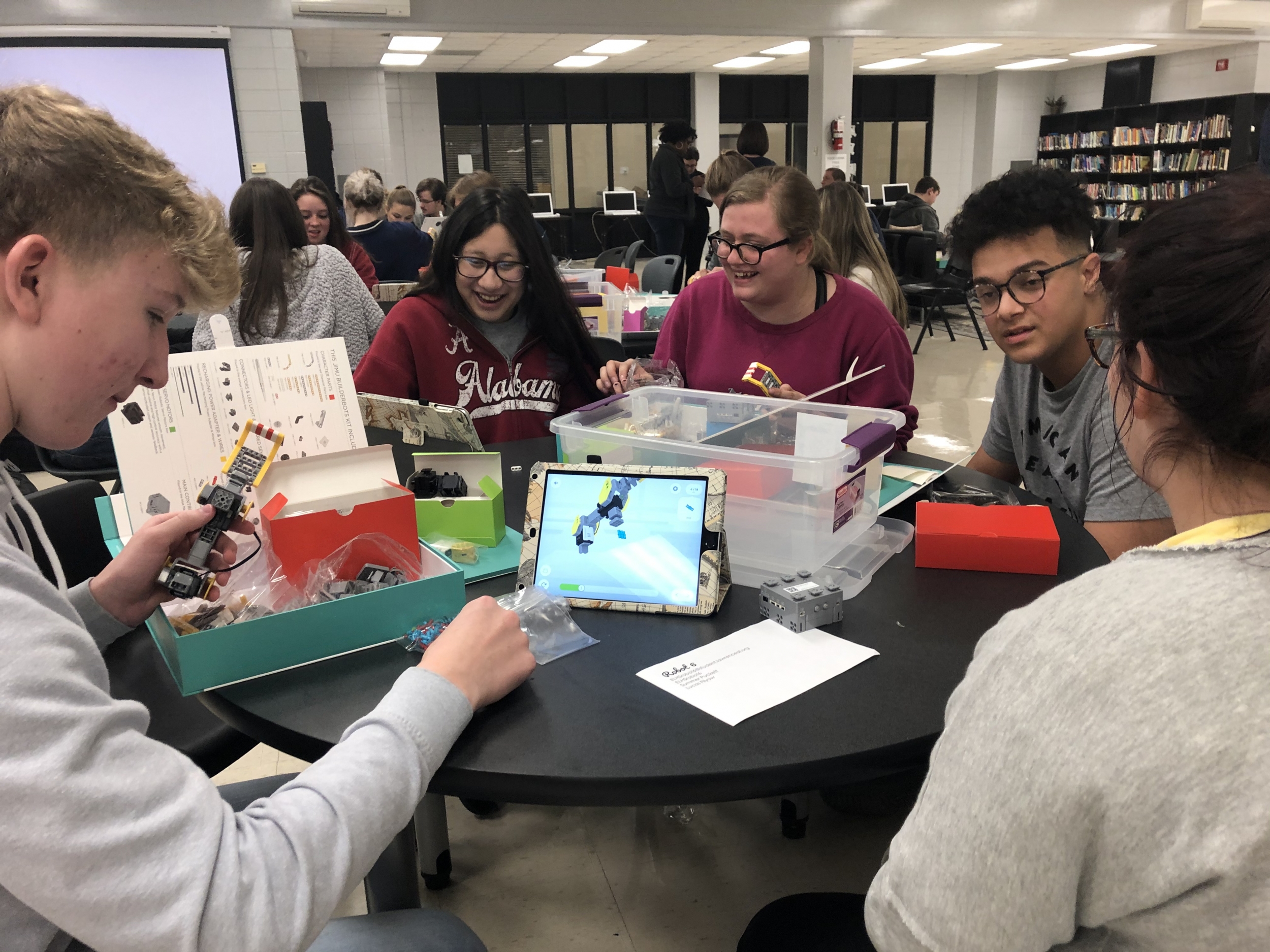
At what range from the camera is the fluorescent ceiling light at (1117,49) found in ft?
37.1

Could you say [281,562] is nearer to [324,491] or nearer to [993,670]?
[324,491]

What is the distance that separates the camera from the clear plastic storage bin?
1.33 meters

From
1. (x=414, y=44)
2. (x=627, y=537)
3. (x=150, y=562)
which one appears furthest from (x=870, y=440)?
(x=414, y=44)

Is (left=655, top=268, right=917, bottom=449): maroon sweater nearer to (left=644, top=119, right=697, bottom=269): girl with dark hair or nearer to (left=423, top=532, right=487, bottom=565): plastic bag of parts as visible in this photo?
(left=423, top=532, right=487, bottom=565): plastic bag of parts

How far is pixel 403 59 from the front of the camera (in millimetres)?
11867

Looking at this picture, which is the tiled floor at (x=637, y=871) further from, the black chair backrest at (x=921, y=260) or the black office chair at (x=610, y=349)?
the black chair backrest at (x=921, y=260)

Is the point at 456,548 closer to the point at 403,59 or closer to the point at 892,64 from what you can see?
the point at 403,59

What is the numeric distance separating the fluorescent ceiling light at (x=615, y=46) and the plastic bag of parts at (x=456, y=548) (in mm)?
10486

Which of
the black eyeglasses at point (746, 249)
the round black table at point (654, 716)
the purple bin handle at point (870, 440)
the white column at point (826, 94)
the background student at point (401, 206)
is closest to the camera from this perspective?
the round black table at point (654, 716)

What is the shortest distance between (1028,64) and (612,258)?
9934mm

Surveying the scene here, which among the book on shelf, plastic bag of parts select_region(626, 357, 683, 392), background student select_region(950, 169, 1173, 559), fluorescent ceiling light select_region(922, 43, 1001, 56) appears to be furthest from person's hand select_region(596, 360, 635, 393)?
the book on shelf

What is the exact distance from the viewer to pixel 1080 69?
46.4 feet

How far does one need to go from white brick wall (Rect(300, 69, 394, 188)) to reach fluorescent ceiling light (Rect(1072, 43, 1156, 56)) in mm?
9439

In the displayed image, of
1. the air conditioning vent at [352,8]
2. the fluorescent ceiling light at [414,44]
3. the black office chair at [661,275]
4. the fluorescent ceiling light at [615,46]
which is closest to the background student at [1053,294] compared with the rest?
the black office chair at [661,275]
